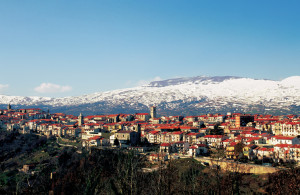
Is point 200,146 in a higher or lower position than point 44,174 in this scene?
higher

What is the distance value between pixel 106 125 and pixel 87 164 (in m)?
50.1

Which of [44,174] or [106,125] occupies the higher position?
[106,125]

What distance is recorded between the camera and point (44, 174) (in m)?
71.5

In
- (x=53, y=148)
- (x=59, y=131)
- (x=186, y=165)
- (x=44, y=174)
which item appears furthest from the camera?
(x=59, y=131)

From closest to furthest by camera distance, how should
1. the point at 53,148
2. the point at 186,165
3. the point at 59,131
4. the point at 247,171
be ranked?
the point at 247,171
the point at 186,165
the point at 53,148
the point at 59,131

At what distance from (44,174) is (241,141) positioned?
5015cm

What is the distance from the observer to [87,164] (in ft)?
225

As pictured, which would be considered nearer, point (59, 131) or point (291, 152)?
point (291, 152)

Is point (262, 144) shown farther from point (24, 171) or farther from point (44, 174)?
point (24, 171)

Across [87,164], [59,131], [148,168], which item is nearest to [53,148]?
[59,131]

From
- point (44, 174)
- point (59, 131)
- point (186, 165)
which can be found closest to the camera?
point (186, 165)

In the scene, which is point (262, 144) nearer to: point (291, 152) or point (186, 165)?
point (291, 152)

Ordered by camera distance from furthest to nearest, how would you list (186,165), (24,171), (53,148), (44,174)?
(53,148) → (24,171) → (44,174) → (186,165)

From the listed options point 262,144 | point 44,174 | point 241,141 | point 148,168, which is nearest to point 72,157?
point 44,174
